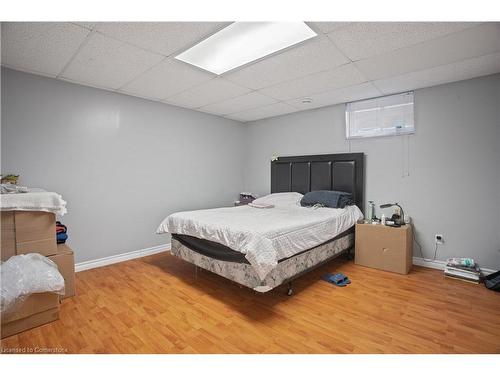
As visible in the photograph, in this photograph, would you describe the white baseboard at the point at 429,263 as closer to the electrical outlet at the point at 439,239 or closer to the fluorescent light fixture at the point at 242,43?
the electrical outlet at the point at 439,239

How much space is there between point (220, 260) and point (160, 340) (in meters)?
0.87

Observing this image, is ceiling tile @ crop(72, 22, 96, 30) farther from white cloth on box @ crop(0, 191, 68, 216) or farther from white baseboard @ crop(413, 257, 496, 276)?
white baseboard @ crop(413, 257, 496, 276)

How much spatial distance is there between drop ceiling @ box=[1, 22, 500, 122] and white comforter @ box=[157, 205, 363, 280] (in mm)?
1667

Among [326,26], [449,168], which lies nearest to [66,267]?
[326,26]

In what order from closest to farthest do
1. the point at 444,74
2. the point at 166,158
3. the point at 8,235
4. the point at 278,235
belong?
the point at 8,235 < the point at 278,235 < the point at 444,74 < the point at 166,158

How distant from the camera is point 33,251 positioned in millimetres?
2189

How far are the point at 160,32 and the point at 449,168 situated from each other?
11.7 feet

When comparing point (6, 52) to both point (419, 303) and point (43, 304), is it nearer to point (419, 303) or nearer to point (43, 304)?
point (43, 304)

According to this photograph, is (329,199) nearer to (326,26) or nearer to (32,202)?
(326,26)

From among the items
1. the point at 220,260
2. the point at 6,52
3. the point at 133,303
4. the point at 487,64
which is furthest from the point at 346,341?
the point at 6,52

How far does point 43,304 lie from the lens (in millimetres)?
1958

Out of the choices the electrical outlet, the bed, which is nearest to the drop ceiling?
the bed

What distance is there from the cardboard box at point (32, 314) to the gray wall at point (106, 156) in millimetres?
1237

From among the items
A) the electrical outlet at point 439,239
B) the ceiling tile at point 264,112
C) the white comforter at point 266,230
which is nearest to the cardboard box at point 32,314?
the white comforter at point 266,230
